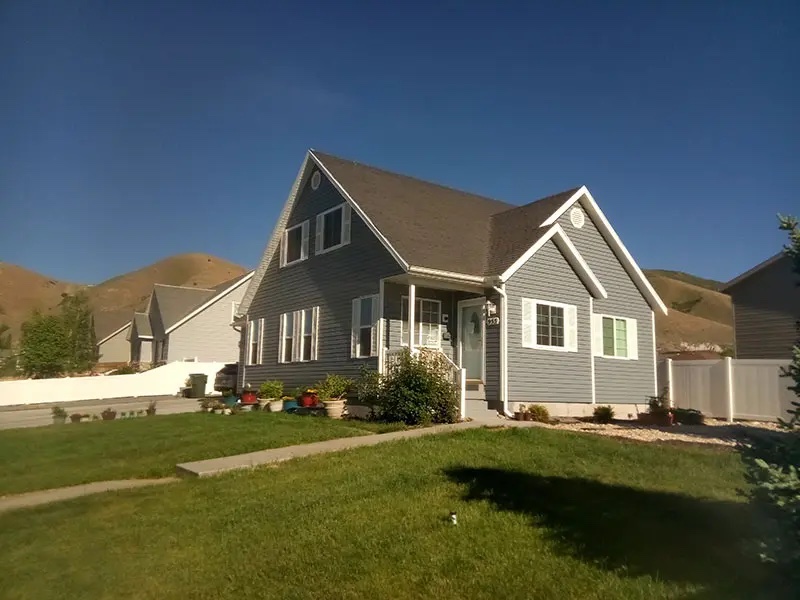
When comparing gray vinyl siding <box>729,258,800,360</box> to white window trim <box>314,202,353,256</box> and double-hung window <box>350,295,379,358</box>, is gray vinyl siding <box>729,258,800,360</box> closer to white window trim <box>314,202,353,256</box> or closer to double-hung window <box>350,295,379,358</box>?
double-hung window <box>350,295,379,358</box>

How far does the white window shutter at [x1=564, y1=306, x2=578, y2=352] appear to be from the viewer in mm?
17203

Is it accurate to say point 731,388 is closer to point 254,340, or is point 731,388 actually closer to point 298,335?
point 298,335

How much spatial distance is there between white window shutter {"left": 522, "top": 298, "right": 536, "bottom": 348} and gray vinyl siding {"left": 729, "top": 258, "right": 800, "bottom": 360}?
9170 mm

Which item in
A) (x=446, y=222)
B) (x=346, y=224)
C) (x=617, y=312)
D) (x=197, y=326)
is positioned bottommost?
(x=617, y=312)

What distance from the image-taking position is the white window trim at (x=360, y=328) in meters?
16.5

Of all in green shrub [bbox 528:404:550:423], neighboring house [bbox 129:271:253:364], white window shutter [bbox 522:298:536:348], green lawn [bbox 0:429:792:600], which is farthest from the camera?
neighboring house [bbox 129:271:253:364]

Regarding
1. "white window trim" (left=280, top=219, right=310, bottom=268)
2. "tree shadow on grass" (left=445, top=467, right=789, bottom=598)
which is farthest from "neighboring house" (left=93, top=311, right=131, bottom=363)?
"tree shadow on grass" (left=445, top=467, right=789, bottom=598)

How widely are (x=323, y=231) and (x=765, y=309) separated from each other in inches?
559

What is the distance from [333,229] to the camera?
1909 centimetres

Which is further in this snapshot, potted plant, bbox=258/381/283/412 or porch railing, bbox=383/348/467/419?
potted plant, bbox=258/381/283/412

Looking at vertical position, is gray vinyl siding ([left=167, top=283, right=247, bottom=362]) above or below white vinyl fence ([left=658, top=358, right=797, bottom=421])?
above

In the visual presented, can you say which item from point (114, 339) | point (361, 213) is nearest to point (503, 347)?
point (361, 213)

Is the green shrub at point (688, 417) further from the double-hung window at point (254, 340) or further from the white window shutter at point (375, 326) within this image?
the double-hung window at point (254, 340)

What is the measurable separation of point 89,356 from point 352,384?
1641 cm
